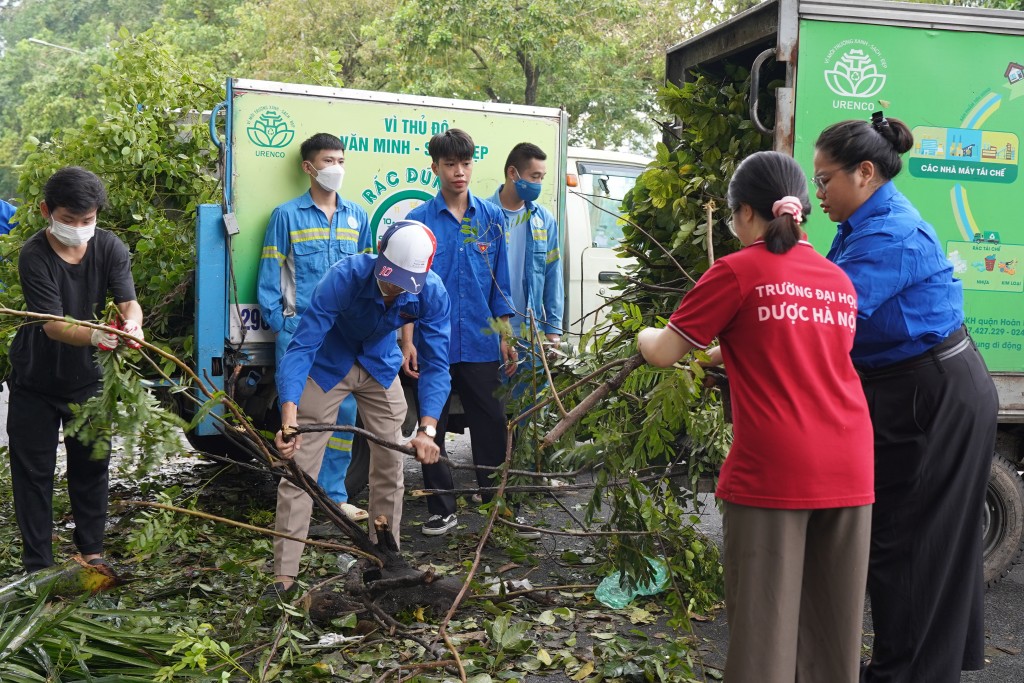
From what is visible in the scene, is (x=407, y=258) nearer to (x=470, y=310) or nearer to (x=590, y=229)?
(x=470, y=310)

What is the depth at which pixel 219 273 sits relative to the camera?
5.93m

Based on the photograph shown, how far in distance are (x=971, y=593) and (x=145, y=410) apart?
2996 millimetres

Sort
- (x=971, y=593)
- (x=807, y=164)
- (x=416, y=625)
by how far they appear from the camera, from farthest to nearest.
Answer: (x=807, y=164), (x=416, y=625), (x=971, y=593)

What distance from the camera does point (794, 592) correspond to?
2.95 m

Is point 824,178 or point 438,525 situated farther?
point 438,525

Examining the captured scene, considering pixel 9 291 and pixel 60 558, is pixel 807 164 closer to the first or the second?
pixel 60 558

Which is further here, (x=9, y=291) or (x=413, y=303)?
(x=9, y=291)

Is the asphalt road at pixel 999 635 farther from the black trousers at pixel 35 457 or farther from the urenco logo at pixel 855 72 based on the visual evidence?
the black trousers at pixel 35 457

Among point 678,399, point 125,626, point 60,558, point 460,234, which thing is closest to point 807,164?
point 678,399

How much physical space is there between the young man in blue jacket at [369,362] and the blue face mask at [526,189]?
1.52 metres

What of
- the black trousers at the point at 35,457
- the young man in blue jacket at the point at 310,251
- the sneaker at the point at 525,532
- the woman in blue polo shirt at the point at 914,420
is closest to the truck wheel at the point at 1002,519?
the woman in blue polo shirt at the point at 914,420

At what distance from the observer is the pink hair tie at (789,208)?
295cm

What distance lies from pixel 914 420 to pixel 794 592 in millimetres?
941

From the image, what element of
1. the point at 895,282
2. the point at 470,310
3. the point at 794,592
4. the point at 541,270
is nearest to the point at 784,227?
the point at 895,282
